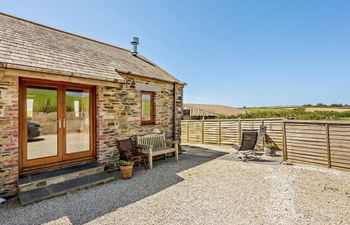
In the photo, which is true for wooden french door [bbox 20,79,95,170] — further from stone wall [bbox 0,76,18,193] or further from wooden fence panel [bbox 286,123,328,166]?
wooden fence panel [bbox 286,123,328,166]

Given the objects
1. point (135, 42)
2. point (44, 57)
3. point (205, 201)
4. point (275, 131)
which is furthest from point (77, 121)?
point (275, 131)

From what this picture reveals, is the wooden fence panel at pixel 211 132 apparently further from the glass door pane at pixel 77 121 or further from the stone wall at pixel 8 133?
the stone wall at pixel 8 133

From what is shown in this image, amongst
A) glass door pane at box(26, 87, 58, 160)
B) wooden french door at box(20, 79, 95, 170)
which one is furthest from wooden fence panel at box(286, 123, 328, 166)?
glass door pane at box(26, 87, 58, 160)

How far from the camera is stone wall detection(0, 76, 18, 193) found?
14.6 feet

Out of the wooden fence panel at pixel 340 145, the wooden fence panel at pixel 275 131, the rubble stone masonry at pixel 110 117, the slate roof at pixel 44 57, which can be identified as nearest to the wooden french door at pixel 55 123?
the rubble stone masonry at pixel 110 117

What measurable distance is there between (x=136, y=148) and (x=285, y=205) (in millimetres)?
5307

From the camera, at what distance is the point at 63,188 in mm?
4750

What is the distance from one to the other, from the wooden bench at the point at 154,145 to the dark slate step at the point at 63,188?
Answer: 5.84 feet

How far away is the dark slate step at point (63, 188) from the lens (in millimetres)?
4207

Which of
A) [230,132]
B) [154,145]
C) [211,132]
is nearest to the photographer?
[154,145]

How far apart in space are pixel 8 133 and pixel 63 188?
193cm

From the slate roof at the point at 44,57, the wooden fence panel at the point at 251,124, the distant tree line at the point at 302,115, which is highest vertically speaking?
the slate roof at the point at 44,57

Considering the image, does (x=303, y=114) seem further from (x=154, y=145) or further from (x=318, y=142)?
(x=154, y=145)

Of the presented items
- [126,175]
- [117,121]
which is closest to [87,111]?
[117,121]
